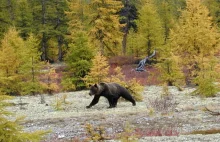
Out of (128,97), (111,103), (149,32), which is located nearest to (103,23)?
(149,32)

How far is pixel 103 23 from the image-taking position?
47531 mm

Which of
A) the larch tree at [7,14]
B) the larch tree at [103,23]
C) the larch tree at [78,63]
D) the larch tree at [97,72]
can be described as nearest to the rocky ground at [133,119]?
the larch tree at [97,72]

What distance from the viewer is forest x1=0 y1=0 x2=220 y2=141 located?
29609mm

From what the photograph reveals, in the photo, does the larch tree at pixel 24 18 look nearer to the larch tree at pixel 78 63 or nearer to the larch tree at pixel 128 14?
the larch tree at pixel 128 14

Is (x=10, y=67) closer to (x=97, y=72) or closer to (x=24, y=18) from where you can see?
(x=97, y=72)

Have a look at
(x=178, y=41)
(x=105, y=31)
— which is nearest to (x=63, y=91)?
(x=178, y=41)

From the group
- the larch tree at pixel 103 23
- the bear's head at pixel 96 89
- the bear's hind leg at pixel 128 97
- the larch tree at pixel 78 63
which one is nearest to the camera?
the bear's head at pixel 96 89

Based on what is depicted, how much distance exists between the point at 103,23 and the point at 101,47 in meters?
2.96

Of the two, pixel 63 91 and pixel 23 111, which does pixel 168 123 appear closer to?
pixel 23 111

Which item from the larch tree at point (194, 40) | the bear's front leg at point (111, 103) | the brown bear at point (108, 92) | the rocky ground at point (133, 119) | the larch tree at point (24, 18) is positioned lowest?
the rocky ground at point (133, 119)

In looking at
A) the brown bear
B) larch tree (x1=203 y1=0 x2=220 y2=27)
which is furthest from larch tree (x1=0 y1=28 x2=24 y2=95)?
larch tree (x1=203 y1=0 x2=220 y2=27)

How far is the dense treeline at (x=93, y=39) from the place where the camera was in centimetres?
3256

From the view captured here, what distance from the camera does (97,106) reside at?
23375 mm

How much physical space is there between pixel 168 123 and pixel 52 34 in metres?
40.6
